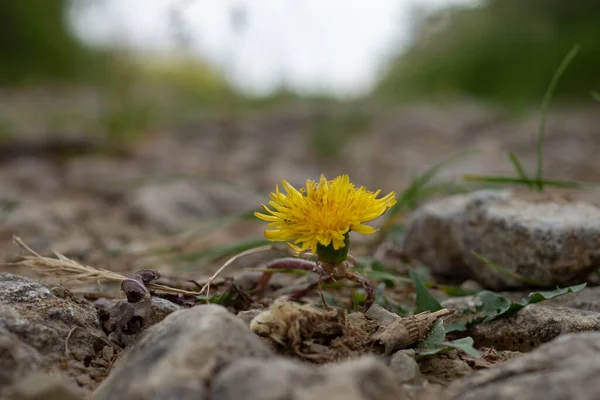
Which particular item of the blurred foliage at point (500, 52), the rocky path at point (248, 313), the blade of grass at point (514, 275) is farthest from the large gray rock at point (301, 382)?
the blurred foliage at point (500, 52)

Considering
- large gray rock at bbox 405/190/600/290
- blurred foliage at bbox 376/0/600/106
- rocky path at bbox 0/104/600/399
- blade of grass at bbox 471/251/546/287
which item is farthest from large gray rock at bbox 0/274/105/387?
blurred foliage at bbox 376/0/600/106

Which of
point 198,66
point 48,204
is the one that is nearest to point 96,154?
point 48,204

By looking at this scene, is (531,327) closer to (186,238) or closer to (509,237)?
(509,237)

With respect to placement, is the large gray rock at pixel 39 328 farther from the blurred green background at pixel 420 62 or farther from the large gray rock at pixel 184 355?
the blurred green background at pixel 420 62

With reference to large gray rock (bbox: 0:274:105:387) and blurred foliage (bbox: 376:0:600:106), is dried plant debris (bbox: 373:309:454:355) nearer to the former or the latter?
large gray rock (bbox: 0:274:105:387)

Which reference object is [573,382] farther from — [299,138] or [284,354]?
[299,138]
